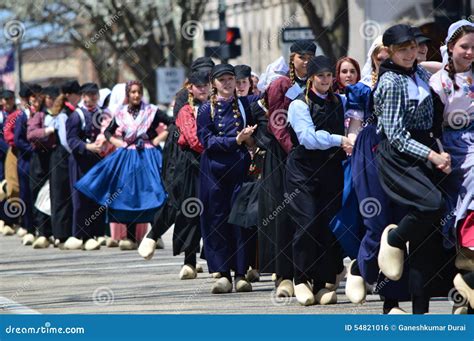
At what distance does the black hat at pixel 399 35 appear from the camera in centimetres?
1032

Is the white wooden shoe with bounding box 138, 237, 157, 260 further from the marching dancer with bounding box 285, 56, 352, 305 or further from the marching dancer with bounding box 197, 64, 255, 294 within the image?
the marching dancer with bounding box 285, 56, 352, 305

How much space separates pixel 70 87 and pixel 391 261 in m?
10.6

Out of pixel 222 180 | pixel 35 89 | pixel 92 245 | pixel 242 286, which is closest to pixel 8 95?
pixel 35 89

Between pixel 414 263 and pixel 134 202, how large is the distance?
9.16 meters

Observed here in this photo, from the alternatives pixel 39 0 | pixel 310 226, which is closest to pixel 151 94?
pixel 39 0

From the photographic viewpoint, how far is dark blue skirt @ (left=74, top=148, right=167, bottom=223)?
19203 millimetres

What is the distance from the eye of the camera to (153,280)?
1504 centimetres

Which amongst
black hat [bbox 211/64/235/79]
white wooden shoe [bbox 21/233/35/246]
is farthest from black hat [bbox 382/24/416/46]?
white wooden shoe [bbox 21/233/35/246]

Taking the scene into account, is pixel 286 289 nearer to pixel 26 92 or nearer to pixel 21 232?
pixel 26 92

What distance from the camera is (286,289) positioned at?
13078 millimetres

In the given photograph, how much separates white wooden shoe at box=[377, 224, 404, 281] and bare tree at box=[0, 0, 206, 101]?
107ft
